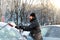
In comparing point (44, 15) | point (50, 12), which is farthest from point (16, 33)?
point (50, 12)

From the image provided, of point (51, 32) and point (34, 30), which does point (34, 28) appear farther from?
point (51, 32)

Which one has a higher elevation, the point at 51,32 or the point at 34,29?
the point at 34,29

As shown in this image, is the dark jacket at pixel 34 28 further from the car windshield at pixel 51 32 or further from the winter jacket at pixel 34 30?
the car windshield at pixel 51 32

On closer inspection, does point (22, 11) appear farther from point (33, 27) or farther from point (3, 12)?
point (33, 27)

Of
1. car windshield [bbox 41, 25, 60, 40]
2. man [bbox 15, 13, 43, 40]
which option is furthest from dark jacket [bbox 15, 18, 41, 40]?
car windshield [bbox 41, 25, 60, 40]

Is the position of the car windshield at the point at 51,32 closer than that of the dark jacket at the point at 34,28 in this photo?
No

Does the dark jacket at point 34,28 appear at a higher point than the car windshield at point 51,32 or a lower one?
higher

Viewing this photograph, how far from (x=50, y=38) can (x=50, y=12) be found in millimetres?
30910

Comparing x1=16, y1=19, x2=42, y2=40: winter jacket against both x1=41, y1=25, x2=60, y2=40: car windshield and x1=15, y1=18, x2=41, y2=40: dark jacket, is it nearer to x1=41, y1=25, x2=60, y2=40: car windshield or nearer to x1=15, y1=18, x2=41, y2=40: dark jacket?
x1=15, y1=18, x2=41, y2=40: dark jacket

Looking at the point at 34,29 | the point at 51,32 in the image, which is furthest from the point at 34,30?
the point at 51,32

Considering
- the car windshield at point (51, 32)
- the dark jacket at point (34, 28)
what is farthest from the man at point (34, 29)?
the car windshield at point (51, 32)

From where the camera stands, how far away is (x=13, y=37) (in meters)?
5.84

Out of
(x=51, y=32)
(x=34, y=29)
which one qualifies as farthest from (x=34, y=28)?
(x=51, y=32)

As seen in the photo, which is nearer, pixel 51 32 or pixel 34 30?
pixel 34 30
